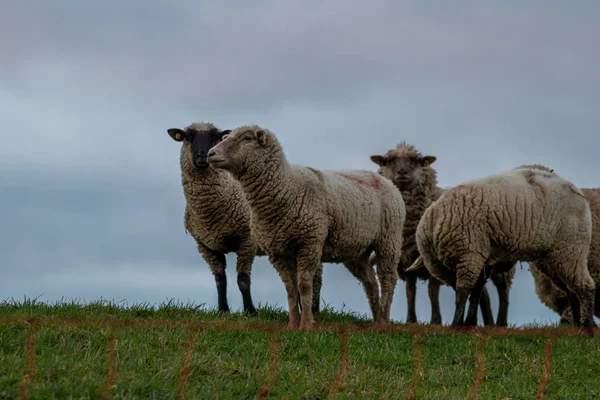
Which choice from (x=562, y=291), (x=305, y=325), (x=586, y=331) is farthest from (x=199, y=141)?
(x=562, y=291)

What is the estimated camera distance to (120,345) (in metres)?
7.46

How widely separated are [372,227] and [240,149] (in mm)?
2028

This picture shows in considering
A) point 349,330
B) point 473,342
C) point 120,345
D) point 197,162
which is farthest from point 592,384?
point 197,162

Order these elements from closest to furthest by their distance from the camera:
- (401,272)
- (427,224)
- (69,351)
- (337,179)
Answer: (69,351), (337,179), (427,224), (401,272)

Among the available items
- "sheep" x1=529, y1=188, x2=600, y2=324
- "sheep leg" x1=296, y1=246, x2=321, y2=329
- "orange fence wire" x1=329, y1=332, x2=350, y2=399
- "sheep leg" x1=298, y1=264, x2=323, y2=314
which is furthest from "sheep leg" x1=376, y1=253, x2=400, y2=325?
"sheep" x1=529, y1=188, x2=600, y2=324

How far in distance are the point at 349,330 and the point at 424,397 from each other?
3.01 m

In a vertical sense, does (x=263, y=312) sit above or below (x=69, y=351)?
above

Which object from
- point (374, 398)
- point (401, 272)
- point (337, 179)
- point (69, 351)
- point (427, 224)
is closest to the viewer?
point (374, 398)

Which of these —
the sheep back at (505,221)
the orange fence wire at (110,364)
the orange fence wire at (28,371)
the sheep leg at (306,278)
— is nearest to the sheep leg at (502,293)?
the sheep back at (505,221)

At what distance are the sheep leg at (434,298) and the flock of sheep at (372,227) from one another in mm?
16

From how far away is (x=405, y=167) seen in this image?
14.0 meters

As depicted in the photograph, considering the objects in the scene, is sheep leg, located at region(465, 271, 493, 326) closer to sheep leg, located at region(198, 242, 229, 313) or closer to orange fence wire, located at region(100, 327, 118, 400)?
sheep leg, located at region(198, 242, 229, 313)

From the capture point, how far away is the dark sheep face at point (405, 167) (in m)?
13.9

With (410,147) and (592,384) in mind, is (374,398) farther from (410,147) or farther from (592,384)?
(410,147)
